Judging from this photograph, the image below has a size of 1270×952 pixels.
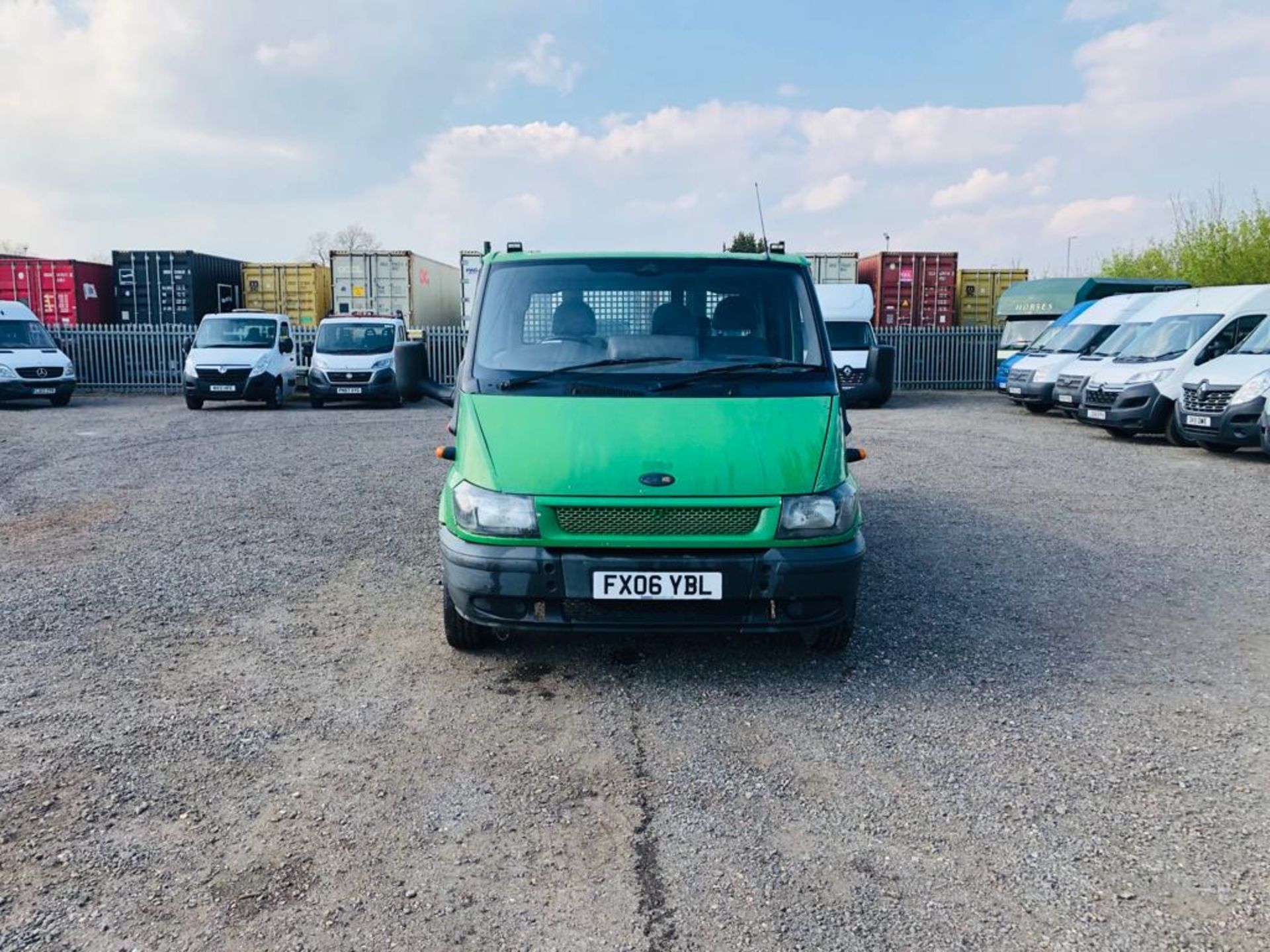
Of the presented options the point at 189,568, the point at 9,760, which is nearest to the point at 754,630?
the point at 9,760

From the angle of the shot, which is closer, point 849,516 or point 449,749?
point 449,749

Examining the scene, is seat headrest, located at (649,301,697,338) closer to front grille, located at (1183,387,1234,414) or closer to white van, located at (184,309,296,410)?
front grille, located at (1183,387,1234,414)

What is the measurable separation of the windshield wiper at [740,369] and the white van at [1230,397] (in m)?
9.63

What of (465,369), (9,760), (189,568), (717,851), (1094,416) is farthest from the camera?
(1094,416)

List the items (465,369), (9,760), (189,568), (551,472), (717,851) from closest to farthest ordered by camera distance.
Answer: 1. (717,851)
2. (9,760)
3. (551,472)
4. (465,369)
5. (189,568)

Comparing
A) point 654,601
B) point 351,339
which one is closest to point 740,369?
point 654,601

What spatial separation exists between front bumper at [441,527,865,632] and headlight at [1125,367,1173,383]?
40.3 feet

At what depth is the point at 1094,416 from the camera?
615 inches

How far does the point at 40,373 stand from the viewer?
1955 cm

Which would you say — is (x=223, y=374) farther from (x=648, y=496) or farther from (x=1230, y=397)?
(x=648, y=496)

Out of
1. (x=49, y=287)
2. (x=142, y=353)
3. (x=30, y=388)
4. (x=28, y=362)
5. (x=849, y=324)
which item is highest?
(x=49, y=287)

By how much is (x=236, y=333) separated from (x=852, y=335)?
12457mm

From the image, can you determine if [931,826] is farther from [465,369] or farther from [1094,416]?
[1094,416]

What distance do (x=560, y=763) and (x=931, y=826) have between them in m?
1.36
